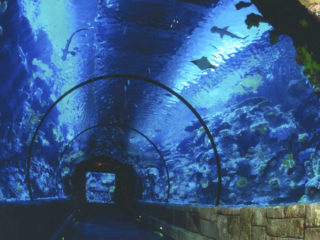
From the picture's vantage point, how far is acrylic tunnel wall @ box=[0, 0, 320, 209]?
598 cm

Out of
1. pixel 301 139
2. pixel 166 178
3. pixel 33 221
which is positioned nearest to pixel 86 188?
pixel 166 178

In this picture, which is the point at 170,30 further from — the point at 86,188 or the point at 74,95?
the point at 86,188

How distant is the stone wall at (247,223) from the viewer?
2736 mm

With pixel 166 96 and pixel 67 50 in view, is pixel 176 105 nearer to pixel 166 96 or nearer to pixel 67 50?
pixel 166 96

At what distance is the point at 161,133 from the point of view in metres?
12.8

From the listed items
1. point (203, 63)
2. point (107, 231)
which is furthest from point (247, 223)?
point (107, 231)

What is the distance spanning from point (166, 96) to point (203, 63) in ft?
6.70

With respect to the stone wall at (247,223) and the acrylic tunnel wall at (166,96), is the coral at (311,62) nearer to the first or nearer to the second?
the acrylic tunnel wall at (166,96)

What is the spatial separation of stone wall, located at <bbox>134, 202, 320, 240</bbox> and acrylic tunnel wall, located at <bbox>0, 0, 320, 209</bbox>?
2.10 meters

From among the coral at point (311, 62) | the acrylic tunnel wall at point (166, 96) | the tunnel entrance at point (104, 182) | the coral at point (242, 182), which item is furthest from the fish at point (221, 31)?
the tunnel entrance at point (104, 182)

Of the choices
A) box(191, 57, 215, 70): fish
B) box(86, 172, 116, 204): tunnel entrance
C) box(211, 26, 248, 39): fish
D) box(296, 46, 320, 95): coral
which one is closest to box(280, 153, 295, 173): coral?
box(191, 57, 215, 70): fish

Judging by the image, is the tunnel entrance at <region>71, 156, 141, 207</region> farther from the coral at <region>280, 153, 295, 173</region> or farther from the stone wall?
the stone wall

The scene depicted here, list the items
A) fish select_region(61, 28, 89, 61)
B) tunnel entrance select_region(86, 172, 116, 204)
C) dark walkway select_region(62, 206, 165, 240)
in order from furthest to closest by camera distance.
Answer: tunnel entrance select_region(86, 172, 116, 204) → dark walkway select_region(62, 206, 165, 240) → fish select_region(61, 28, 89, 61)

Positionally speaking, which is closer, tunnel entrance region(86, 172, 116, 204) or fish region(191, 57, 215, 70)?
fish region(191, 57, 215, 70)
